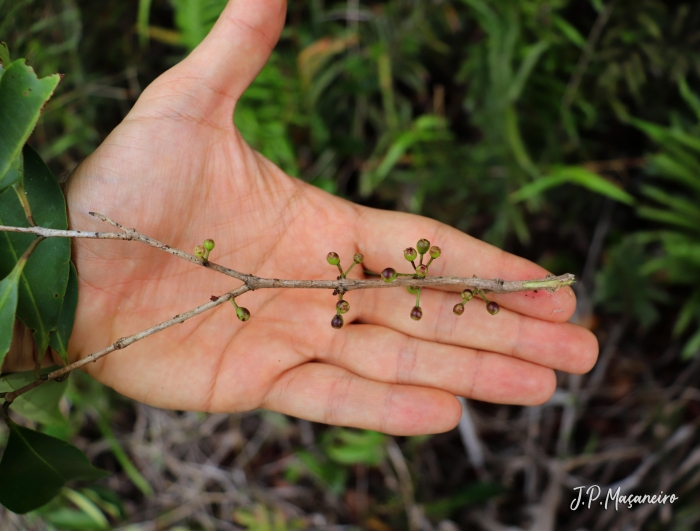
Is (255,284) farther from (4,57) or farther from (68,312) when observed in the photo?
(4,57)

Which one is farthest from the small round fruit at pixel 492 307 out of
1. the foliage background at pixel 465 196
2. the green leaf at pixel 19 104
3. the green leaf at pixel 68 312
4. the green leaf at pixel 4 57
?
the green leaf at pixel 4 57

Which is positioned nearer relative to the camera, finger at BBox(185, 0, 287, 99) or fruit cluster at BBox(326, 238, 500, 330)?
fruit cluster at BBox(326, 238, 500, 330)

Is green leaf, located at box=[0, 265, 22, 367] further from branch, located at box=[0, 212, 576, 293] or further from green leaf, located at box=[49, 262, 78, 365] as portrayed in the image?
branch, located at box=[0, 212, 576, 293]

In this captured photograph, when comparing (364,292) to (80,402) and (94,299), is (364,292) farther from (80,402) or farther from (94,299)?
(80,402)

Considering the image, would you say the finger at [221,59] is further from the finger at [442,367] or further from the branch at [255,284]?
the finger at [442,367]

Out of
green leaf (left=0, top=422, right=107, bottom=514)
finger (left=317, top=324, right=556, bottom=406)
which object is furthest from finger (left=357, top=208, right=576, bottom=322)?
green leaf (left=0, top=422, right=107, bottom=514)

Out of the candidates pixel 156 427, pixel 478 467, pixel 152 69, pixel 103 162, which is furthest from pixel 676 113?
pixel 156 427

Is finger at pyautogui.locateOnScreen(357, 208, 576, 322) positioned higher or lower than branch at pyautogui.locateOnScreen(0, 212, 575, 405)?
higher

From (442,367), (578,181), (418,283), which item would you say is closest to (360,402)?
(442,367)
